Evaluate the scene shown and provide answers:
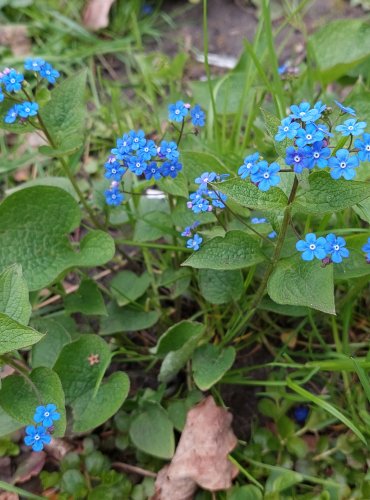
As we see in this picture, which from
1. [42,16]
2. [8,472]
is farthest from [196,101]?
[8,472]

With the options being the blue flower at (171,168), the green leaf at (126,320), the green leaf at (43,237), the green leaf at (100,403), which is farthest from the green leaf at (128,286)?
the blue flower at (171,168)

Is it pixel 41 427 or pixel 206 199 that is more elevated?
pixel 206 199

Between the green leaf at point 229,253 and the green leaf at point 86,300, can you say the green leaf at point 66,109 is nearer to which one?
the green leaf at point 86,300

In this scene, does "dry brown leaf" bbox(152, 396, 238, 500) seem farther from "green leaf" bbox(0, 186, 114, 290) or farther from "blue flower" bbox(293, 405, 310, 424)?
"green leaf" bbox(0, 186, 114, 290)

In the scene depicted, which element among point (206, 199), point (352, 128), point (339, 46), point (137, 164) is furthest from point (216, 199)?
point (339, 46)

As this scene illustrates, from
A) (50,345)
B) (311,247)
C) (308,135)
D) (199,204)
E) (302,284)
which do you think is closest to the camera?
(308,135)

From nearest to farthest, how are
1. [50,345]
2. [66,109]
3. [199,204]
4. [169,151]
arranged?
[199,204], [169,151], [50,345], [66,109]

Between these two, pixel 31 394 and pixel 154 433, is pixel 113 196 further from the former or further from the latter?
pixel 154 433

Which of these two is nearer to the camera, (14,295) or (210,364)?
(14,295)
